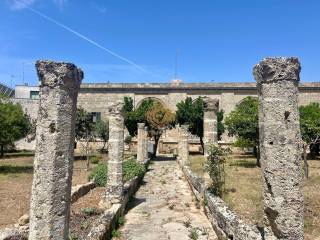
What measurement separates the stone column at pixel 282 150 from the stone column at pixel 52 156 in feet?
9.66

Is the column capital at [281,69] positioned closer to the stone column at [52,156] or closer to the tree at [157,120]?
the stone column at [52,156]

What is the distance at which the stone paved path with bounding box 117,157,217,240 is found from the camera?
873cm

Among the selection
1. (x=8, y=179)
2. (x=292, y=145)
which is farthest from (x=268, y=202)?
(x=8, y=179)

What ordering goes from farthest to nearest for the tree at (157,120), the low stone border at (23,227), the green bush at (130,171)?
the tree at (157,120), the green bush at (130,171), the low stone border at (23,227)

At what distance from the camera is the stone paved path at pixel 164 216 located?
8.73 metres

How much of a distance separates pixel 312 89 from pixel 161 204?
35.5 metres

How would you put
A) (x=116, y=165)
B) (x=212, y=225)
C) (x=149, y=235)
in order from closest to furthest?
1. (x=149, y=235)
2. (x=212, y=225)
3. (x=116, y=165)

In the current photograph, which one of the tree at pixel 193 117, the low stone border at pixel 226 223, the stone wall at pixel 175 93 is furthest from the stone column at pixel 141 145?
the stone wall at pixel 175 93

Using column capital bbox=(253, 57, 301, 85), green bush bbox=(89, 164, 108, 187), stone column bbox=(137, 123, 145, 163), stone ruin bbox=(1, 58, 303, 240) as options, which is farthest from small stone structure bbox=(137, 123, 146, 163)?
column capital bbox=(253, 57, 301, 85)

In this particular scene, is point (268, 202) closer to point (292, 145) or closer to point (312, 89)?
point (292, 145)

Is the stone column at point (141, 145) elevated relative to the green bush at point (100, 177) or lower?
elevated

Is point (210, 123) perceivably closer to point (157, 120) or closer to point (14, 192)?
point (14, 192)

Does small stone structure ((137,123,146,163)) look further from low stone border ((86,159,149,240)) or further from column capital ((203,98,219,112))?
low stone border ((86,159,149,240))

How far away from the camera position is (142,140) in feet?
87.1
